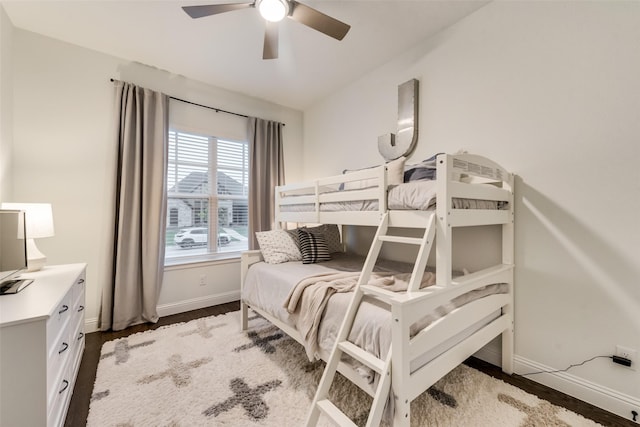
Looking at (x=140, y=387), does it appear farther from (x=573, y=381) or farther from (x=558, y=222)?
(x=558, y=222)

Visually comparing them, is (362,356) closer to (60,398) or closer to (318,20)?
(60,398)

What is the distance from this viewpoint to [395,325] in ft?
3.67

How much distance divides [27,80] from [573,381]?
4.69 meters

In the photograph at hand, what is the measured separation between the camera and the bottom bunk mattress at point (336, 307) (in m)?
1.28

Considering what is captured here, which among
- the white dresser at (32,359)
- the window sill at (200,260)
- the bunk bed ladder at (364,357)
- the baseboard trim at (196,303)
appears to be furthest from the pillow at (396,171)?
the baseboard trim at (196,303)

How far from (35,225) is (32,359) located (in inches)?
47.3

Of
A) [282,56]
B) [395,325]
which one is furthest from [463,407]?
[282,56]

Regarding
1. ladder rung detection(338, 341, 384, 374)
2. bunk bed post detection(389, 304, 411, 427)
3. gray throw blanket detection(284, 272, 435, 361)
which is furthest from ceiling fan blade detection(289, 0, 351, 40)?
ladder rung detection(338, 341, 384, 374)

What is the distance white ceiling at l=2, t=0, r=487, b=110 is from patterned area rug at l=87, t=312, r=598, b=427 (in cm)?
268

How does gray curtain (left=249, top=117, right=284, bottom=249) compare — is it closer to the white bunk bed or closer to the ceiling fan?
the white bunk bed

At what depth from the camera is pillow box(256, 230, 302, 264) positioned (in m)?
2.48

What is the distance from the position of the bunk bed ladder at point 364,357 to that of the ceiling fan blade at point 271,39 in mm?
1676

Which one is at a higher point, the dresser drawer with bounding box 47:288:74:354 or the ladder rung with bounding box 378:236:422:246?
the ladder rung with bounding box 378:236:422:246

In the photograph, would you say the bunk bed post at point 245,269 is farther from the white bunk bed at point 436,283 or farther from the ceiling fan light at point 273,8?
the ceiling fan light at point 273,8
